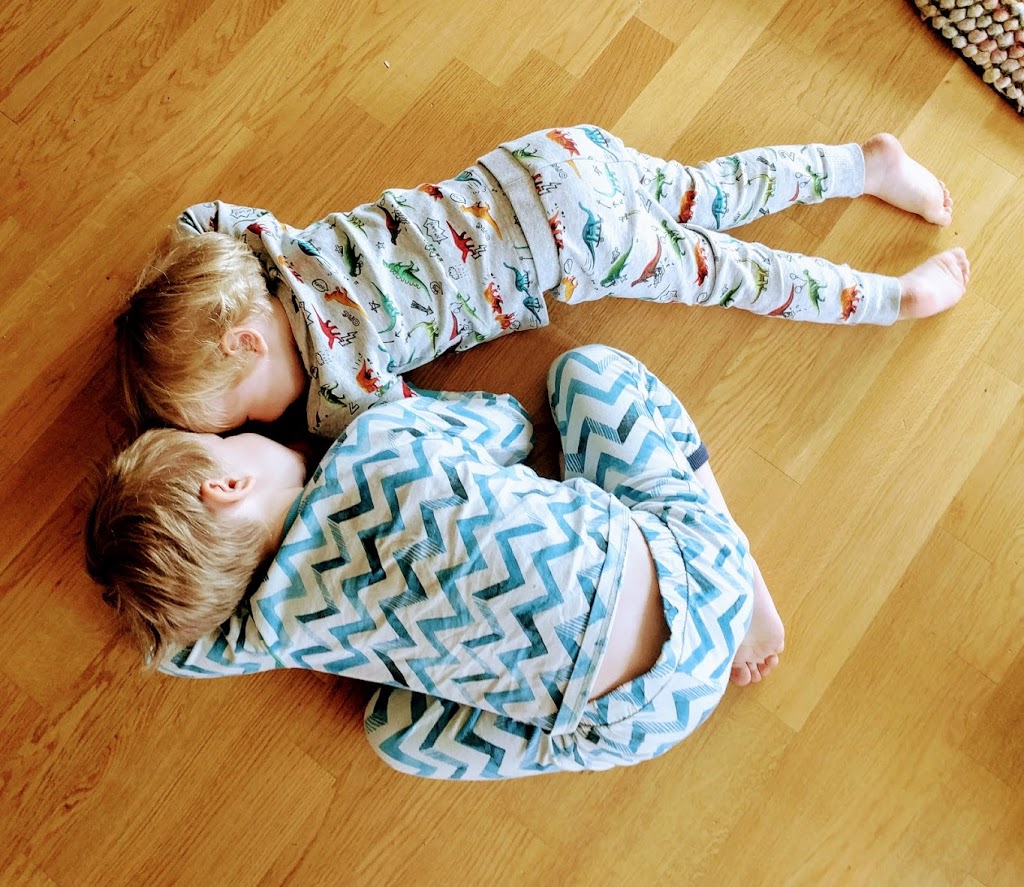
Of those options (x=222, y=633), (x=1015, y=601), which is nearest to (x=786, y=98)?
(x=1015, y=601)

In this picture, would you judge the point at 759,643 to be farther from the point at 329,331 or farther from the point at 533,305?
the point at 329,331

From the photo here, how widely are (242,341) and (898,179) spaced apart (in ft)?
2.56

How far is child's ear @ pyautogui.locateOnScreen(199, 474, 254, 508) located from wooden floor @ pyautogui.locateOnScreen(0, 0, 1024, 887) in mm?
270

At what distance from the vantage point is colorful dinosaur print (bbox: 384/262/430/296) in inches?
34.7

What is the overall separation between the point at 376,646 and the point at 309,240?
1.40 feet

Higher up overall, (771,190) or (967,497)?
(771,190)

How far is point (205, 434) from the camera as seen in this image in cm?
85

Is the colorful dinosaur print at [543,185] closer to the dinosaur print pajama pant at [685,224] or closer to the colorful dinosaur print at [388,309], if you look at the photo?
the dinosaur print pajama pant at [685,224]

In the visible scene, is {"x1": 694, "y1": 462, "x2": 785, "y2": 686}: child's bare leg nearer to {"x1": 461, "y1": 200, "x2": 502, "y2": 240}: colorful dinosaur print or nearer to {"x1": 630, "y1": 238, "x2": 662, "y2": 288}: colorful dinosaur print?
{"x1": 630, "y1": 238, "x2": 662, "y2": 288}: colorful dinosaur print

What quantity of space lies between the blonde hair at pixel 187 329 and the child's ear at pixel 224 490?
0.30 feet

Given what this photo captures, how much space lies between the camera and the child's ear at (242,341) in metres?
0.83

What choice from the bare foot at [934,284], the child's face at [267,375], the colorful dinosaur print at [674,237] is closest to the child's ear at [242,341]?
the child's face at [267,375]

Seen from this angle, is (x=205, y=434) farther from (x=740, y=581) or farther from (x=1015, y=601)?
(x=1015, y=601)

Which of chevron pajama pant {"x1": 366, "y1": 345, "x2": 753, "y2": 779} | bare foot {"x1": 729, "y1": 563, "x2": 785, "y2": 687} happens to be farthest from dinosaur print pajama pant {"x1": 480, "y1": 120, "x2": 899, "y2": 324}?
bare foot {"x1": 729, "y1": 563, "x2": 785, "y2": 687}
